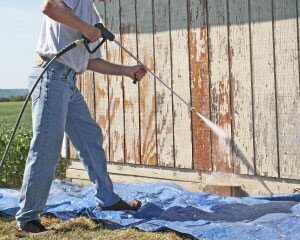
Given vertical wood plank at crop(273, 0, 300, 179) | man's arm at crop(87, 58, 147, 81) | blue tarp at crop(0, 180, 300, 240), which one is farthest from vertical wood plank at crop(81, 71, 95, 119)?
vertical wood plank at crop(273, 0, 300, 179)

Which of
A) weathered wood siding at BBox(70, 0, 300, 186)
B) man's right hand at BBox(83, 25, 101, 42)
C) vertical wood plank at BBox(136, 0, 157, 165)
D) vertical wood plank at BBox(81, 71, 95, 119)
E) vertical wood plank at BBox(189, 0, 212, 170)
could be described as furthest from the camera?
Answer: vertical wood plank at BBox(81, 71, 95, 119)

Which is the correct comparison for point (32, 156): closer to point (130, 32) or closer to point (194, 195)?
point (194, 195)

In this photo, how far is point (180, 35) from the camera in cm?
540

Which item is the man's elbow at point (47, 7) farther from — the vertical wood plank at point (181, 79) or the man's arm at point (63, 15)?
the vertical wood plank at point (181, 79)

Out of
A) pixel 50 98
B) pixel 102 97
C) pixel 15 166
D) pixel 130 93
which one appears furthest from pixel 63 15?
pixel 15 166

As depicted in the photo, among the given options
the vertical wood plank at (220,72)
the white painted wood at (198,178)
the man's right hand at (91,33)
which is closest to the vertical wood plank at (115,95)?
the white painted wood at (198,178)

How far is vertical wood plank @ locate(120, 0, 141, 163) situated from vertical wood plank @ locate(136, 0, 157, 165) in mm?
68

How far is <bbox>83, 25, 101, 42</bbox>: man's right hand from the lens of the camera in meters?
4.04

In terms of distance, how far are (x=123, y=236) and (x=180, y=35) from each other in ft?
6.54

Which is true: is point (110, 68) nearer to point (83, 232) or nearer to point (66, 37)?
point (66, 37)

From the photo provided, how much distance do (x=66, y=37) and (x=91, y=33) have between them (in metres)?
0.27

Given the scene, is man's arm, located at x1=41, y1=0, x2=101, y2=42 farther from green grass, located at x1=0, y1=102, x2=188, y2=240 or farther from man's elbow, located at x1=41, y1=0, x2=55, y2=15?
green grass, located at x1=0, y1=102, x2=188, y2=240

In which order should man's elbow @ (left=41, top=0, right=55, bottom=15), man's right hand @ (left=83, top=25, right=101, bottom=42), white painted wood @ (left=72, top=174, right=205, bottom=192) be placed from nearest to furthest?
1. man's elbow @ (left=41, top=0, right=55, bottom=15)
2. man's right hand @ (left=83, top=25, right=101, bottom=42)
3. white painted wood @ (left=72, top=174, right=205, bottom=192)

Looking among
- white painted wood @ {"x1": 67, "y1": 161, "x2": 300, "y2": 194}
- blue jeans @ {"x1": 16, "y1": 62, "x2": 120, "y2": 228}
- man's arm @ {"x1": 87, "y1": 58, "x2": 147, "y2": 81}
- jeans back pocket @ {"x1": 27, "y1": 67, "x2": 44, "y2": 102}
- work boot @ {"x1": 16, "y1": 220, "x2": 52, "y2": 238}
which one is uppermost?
man's arm @ {"x1": 87, "y1": 58, "x2": 147, "y2": 81}
